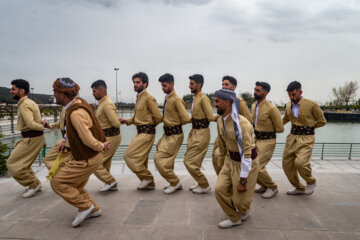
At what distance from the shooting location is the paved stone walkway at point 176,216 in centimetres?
335

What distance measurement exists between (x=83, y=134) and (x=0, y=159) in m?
4.26

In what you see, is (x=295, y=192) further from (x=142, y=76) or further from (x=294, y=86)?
(x=142, y=76)

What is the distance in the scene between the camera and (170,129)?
15.9 feet

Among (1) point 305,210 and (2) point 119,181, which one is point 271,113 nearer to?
(1) point 305,210

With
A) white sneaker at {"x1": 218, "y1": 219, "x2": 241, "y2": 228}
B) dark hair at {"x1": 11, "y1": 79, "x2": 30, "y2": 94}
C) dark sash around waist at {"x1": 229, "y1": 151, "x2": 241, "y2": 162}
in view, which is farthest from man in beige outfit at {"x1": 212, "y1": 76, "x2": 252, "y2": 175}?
dark hair at {"x1": 11, "y1": 79, "x2": 30, "y2": 94}

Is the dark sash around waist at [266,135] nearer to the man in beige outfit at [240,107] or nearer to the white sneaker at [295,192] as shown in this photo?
the man in beige outfit at [240,107]

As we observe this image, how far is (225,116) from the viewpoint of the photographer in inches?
131

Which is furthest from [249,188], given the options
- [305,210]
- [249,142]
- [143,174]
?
[143,174]

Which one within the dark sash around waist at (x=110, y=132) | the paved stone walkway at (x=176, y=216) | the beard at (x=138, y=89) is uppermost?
the beard at (x=138, y=89)

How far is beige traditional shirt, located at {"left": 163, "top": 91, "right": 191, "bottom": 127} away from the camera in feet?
15.7

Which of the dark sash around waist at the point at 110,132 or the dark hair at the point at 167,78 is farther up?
the dark hair at the point at 167,78

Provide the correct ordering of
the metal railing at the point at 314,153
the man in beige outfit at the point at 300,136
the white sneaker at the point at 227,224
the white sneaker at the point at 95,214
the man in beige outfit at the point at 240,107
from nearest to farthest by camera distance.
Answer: the white sneaker at the point at 227,224 < the white sneaker at the point at 95,214 < the man in beige outfit at the point at 300,136 < the man in beige outfit at the point at 240,107 < the metal railing at the point at 314,153

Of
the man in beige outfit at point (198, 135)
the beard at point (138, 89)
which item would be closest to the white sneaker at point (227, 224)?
the man in beige outfit at point (198, 135)

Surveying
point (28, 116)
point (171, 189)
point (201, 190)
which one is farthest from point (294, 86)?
point (28, 116)
